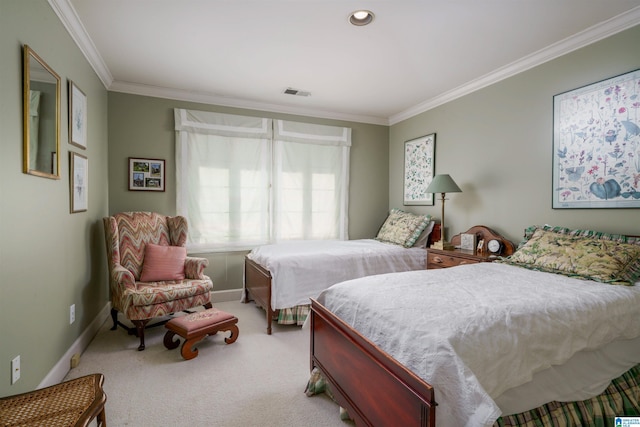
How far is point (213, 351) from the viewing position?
8.61 ft

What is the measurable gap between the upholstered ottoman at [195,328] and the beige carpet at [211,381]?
0.07m

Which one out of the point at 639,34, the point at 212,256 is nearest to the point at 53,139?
the point at 212,256

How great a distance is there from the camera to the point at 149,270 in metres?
3.08

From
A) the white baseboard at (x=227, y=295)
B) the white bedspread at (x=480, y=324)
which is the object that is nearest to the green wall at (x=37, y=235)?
the white baseboard at (x=227, y=295)

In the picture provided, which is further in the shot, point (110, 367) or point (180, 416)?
point (110, 367)

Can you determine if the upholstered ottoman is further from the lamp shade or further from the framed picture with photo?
the lamp shade

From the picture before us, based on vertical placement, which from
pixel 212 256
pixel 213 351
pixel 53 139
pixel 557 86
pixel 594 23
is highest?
pixel 594 23

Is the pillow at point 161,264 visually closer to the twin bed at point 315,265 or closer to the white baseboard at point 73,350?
the white baseboard at point 73,350

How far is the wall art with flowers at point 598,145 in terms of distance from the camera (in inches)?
87.6

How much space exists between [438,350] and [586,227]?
2195 millimetres

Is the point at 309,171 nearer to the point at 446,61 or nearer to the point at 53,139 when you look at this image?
the point at 446,61

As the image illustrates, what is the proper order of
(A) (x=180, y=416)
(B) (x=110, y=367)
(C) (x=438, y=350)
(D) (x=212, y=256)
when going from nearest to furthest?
(C) (x=438, y=350), (A) (x=180, y=416), (B) (x=110, y=367), (D) (x=212, y=256)

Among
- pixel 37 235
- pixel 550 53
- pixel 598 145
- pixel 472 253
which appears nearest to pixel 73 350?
pixel 37 235

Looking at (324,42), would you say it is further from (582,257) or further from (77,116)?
(582,257)
